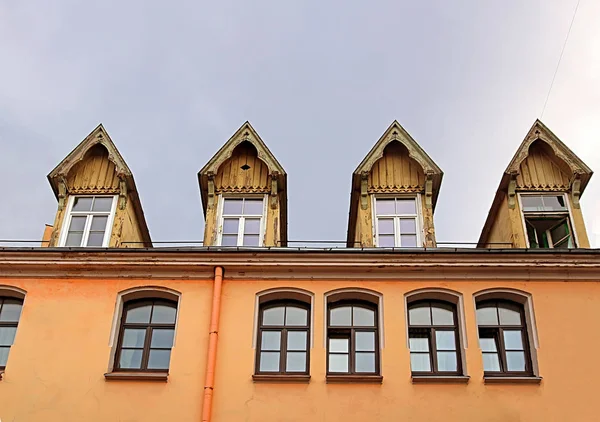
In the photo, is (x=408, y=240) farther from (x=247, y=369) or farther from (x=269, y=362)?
(x=247, y=369)

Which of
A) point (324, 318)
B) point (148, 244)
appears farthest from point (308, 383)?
point (148, 244)

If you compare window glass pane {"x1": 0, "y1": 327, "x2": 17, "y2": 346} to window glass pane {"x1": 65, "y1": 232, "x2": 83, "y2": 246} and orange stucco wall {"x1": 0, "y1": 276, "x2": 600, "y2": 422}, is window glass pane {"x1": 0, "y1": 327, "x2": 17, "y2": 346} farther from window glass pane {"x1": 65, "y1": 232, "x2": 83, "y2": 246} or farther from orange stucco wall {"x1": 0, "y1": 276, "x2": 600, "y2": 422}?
window glass pane {"x1": 65, "y1": 232, "x2": 83, "y2": 246}

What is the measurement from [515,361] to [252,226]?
7.18 metres

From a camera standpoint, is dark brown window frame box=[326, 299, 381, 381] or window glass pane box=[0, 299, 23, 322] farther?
window glass pane box=[0, 299, 23, 322]

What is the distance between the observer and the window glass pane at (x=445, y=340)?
14875 millimetres

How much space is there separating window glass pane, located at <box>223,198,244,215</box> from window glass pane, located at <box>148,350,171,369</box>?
13.4ft

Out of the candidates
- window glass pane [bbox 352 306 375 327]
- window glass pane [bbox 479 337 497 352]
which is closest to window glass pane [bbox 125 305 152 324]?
window glass pane [bbox 352 306 375 327]

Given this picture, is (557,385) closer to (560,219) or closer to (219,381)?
(560,219)

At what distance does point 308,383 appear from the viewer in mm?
14219

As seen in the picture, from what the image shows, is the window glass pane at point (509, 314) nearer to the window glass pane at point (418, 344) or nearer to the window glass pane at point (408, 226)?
the window glass pane at point (418, 344)

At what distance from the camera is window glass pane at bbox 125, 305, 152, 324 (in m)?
15.5

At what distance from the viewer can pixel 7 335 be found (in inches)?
601

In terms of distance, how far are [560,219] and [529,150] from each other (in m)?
2.13

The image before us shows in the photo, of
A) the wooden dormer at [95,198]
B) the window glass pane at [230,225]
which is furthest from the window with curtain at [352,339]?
the wooden dormer at [95,198]
